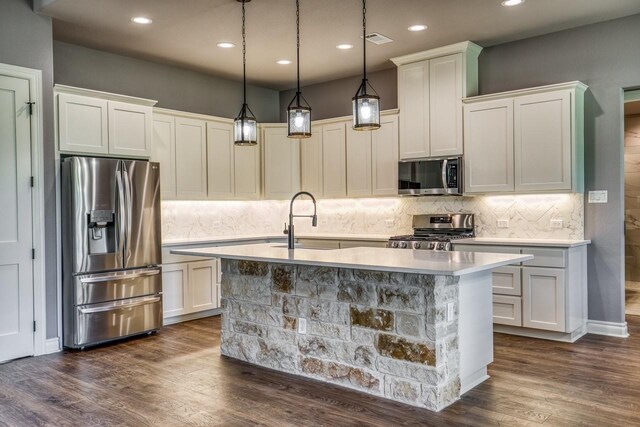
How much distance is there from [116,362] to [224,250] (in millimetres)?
1270

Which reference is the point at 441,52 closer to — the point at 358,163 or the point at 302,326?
the point at 358,163

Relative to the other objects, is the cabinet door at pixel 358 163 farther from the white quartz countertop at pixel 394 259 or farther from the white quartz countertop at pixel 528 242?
the white quartz countertop at pixel 394 259

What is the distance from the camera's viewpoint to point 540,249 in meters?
4.71

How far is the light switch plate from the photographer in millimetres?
4926

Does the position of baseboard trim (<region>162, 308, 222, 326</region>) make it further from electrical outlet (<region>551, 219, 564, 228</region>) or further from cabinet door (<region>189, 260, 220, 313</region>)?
electrical outlet (<region>551, 219, 564, 228</region>)

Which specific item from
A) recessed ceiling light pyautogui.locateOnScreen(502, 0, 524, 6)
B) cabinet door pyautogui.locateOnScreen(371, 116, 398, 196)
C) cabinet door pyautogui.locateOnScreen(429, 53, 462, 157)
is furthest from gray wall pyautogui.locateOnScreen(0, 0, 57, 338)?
recessed ceiling light pyautogui.locateOnScreen(502, 0, 524, 6)

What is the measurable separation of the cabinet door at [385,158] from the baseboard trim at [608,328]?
2383 millimetres

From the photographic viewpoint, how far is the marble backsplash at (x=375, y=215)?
204 inches

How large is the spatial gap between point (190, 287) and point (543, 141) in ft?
12.8

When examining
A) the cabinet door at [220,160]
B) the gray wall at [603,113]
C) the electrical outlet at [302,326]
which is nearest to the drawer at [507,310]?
the gray wall at [603,113]

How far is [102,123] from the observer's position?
16.2ft

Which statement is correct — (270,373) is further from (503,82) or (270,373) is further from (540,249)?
(503,82)

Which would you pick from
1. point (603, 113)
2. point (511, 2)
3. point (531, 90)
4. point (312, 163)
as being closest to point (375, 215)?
point (312, 163)

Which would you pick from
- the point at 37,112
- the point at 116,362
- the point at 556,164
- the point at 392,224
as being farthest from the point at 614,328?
the point at 37,112
